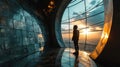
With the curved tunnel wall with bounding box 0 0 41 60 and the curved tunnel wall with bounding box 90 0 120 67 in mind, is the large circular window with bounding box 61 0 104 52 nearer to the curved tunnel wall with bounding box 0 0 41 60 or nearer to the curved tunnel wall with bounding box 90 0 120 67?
the curved tunnel wall with bounding box 0 0 41 60

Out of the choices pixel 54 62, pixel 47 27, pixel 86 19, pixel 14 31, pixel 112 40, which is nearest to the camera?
pixel 112 40

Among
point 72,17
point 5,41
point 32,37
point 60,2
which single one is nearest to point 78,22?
point 72,17

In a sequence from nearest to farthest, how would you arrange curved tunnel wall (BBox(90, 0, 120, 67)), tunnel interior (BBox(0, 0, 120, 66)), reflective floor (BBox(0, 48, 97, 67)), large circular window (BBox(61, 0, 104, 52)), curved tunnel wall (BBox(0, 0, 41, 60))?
curved tunnel wall (BBox(90, 0, 120, 67)) < tunnel interior (BBox(0, 0, 120, 66)) < reflective floor (BBox(0, 48, 97, 67)) < curved tunnel wall (BBox(0, 0, 41, 60)) < large circular window (BBox(61, 0, 104, 52))

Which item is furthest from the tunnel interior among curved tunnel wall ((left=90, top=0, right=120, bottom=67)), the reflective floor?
the reflective floor

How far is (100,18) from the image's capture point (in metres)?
15.7

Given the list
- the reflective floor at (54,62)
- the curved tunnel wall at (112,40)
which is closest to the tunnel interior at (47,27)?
the curved tunnel wall at (112,40)

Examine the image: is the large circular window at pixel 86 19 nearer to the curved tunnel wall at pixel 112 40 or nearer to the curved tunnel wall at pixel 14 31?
the curved tunnel wall at pixel 14 31

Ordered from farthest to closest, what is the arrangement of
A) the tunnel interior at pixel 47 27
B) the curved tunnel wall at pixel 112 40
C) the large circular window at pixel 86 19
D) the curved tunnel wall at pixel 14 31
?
→ the large circular window at pixel 86 19 < the curved tunnel wall at pixel 14 31 < the tunnel interior at pixel 47 27 < the curved tunnel wall at pixel 112 40

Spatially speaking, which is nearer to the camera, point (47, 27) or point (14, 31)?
point (14, 31)

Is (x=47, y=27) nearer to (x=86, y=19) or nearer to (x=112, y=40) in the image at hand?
(x=86, y=19)

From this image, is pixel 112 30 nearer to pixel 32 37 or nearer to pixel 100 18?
pixel 32 37

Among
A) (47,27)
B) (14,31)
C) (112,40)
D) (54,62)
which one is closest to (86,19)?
(47,27)

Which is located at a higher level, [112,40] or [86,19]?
[86,19]

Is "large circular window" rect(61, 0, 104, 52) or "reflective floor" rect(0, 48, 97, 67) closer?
"reflective floor" rect(0, 48, 97, 67)
